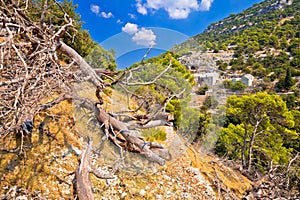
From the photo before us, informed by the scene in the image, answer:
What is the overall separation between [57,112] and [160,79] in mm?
1541

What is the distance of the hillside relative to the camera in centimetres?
3938

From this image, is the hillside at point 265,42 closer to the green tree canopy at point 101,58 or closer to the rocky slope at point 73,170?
the rocky slope at point 73,170

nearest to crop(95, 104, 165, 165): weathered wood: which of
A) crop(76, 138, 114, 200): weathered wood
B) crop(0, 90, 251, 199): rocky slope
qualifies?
crop(0, 90, 251, 199): rocky slope

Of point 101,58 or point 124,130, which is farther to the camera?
point 101,58

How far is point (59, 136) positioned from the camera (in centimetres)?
270

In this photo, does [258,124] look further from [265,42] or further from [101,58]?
[265,42]

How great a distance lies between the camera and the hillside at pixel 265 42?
3938 cm

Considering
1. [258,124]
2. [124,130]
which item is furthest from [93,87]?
[258,124]

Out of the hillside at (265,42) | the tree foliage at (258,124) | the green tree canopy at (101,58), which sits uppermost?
the hillside at (265,42)

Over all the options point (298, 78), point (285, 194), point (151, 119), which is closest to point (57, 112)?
point (151, 119)

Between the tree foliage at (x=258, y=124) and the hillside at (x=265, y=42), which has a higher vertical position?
the hillside at (x=265, y=42)

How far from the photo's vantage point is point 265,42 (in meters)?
53.6

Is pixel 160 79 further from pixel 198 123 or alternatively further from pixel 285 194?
pixel 285 194

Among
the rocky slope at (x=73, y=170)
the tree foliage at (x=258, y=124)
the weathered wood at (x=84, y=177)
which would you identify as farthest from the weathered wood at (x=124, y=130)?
the tree foliage at (x=258, y=124)
